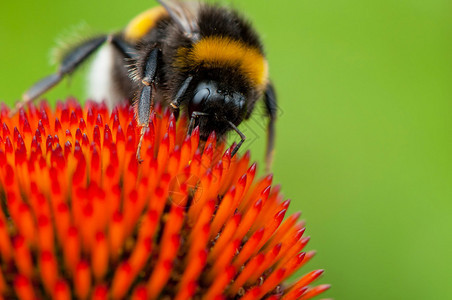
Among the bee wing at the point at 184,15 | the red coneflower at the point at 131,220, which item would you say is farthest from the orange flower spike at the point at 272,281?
the bee wing at the point at 184,15

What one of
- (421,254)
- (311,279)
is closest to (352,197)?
(421,254)

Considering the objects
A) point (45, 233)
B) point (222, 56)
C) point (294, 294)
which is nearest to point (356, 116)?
point (222, 56)

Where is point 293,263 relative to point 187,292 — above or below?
above

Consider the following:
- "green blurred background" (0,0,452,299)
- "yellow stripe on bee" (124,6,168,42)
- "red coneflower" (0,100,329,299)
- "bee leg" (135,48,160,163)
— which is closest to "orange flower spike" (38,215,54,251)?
"red coneflower" (0,100,329,299)

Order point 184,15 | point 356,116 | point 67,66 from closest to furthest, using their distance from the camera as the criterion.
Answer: point 184,15, point 67,66, point 356,116

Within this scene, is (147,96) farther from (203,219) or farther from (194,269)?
(194,269)

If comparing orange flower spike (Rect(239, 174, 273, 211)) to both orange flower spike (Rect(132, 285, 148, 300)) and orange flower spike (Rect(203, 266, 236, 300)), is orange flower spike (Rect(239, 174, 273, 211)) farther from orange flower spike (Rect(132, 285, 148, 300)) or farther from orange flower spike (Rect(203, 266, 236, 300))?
orange flower spike (Rect(132, 285, 148, 300))

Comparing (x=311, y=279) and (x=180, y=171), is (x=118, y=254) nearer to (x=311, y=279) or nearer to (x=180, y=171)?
(x=180, y=171)

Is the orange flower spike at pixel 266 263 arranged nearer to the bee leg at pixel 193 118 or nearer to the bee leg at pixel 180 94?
the bee leg at pixel 193 118
